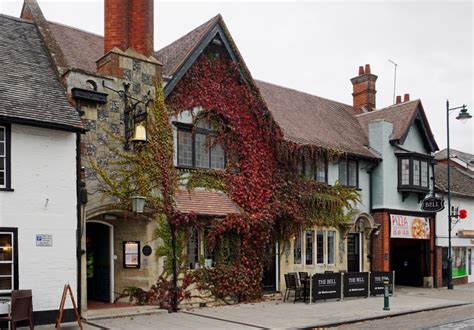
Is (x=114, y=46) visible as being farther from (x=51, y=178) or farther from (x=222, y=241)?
(x=222, y=241)

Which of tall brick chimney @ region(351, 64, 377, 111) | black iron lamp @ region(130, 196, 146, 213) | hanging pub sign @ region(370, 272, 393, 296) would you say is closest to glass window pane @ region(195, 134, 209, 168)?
black iron lamp @ region(130, 196, 146, 213)

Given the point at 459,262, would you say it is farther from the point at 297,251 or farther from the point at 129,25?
the point at 129,25

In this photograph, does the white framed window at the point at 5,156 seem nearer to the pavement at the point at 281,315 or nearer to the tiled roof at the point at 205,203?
the pavement at the point at 281,315

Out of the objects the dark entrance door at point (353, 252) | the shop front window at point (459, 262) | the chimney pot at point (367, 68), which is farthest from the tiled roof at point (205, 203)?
the shop front window at point (459, 262)

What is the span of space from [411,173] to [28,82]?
17.5 meters

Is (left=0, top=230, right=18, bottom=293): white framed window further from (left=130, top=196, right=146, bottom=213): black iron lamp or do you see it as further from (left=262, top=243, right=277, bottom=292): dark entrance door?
(left=262, top=243, right=277, bottom=292): dark entrance door

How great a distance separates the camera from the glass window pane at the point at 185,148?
1744cm

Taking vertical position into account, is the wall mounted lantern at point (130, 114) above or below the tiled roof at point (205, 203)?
above

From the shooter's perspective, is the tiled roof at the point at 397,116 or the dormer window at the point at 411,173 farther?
the tiled roof at the point at 397,116

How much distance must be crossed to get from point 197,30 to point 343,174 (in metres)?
9.11

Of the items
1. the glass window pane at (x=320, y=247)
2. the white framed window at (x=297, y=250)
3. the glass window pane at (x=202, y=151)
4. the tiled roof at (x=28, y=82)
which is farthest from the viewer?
the glass window pane at (x=320, y=247)

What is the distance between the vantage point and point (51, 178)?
44.6 ft

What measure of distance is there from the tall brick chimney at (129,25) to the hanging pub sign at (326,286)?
953 cm

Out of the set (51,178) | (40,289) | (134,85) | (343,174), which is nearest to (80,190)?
(51,178)
